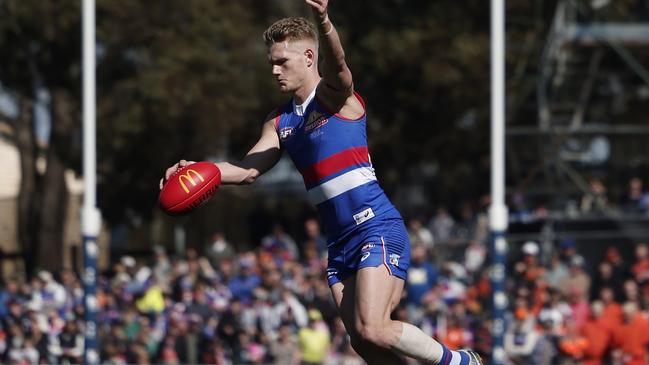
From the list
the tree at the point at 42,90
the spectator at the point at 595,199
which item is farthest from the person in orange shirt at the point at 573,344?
the tree at the point at 42,90

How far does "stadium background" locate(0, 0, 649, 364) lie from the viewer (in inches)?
689

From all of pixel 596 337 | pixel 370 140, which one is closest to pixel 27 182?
pixel 370 140

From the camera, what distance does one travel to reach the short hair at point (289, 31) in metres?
7.86

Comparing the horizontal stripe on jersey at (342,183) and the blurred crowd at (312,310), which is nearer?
the horizontal stripe on jersey at (342,183)

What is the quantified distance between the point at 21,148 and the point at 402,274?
20.2 meters

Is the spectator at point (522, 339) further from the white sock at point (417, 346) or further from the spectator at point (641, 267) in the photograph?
the white sock at point (417, 346)

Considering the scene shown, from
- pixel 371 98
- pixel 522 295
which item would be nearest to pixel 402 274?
pixel 522 295

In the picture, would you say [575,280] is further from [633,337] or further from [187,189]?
[187,189]

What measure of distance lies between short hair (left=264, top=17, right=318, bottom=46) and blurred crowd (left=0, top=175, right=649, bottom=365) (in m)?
8.00

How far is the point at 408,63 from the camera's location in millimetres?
26359

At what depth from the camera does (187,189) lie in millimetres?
7773

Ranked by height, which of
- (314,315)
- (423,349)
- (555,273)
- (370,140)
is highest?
(370,140)

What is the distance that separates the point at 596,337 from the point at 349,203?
25.8ft

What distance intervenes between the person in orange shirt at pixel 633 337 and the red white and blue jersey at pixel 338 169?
A: 24.8ft
